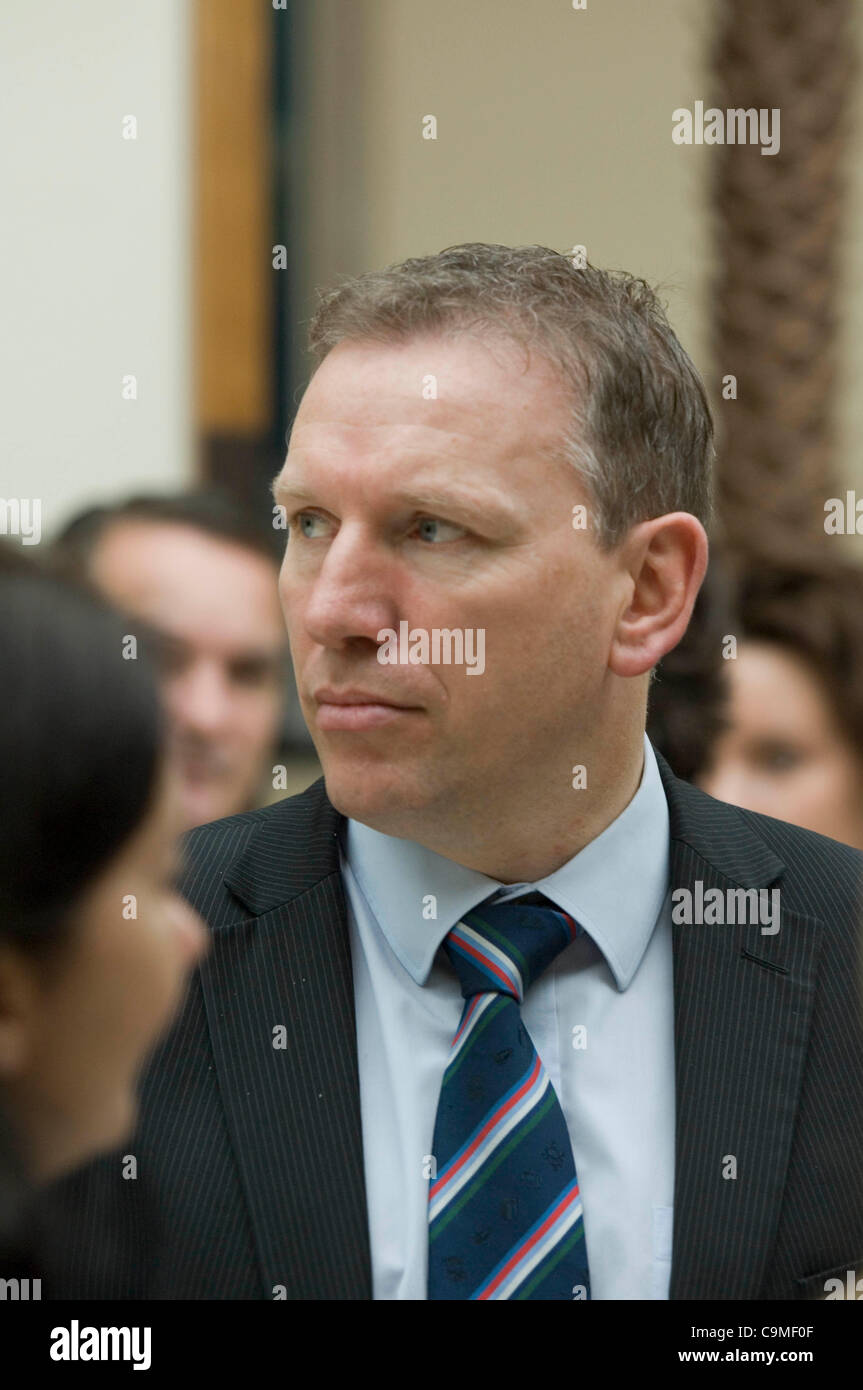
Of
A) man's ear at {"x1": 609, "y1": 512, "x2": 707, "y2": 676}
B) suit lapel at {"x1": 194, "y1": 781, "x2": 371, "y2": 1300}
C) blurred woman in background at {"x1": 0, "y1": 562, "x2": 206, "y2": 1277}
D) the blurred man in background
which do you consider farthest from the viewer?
the blurred man in background

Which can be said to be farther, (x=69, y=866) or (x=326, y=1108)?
(x=326, y=1108)

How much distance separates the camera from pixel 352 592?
1.05m

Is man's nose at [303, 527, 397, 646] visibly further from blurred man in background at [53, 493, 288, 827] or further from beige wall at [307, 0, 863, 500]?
beige wall at [307, 0, 863, 500]

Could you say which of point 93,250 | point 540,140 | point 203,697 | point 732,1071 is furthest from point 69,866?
point 93,250

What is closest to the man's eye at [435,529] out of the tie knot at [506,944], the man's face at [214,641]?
the tie knot at [506,944]

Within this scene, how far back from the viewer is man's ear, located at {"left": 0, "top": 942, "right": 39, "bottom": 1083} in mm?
797

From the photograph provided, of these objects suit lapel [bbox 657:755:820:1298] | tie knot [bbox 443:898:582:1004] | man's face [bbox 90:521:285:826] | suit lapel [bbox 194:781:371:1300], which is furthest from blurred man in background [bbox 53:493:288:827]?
suit lapel [bbox 657:755:820:1298]

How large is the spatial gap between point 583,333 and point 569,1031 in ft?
1.66

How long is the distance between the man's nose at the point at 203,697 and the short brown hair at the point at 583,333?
16.8 inches

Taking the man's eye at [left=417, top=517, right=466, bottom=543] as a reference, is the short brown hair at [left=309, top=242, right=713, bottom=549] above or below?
above

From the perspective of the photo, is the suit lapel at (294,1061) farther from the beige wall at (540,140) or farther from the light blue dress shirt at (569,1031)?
the beige wall at (540,140)

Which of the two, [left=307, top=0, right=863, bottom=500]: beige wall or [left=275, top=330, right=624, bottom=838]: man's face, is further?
[left=307, top=0, right=863, bottom=500]: beige wall

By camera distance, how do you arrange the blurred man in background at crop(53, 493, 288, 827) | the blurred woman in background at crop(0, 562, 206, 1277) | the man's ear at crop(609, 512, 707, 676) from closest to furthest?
1. the blurred woman in background at crop(0, 562, 206, 1277)
2. the man's ear at crop(609, 512, 707, 676)
3. the blurred man in background at crop(53, 493, 288, 827)

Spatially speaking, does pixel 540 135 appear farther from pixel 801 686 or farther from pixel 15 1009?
pixel 15 1009
